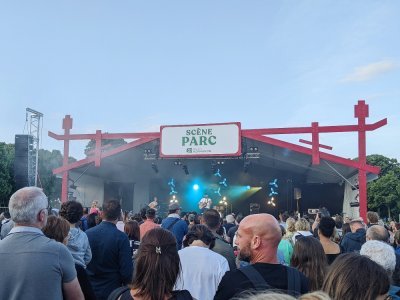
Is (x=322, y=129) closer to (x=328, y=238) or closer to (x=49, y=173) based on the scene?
(x=328, y=238)

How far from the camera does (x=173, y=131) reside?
51.1ft

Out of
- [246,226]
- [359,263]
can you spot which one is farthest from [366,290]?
[246,226]

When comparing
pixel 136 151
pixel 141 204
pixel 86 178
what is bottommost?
pixel 141 204

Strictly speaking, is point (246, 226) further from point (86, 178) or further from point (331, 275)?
point (86, 178)

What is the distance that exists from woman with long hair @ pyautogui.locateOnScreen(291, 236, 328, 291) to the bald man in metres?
0.80

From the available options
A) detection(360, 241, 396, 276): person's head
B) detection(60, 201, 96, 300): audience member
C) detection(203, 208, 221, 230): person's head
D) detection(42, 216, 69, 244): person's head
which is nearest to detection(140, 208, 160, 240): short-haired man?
detection(203, 208, 221, 230): person's head

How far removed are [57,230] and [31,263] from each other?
28.7 inches

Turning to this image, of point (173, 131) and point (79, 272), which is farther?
point (173, 131)

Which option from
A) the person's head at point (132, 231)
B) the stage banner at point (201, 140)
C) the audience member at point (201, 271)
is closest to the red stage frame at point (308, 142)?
the stage banner at point (201, 140)

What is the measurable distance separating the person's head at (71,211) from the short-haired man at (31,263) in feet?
4.51

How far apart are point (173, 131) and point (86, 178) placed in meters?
→ 6.89

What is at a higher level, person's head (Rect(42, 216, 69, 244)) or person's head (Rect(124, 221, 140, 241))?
person's head (Rect(42, 216, 69, 244))

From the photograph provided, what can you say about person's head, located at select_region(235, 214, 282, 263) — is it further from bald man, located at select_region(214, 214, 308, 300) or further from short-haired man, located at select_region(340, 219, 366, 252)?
short-haired man, located at select_region(340, 219, 366, 252)

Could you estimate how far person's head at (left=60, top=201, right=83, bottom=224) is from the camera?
3.84m
